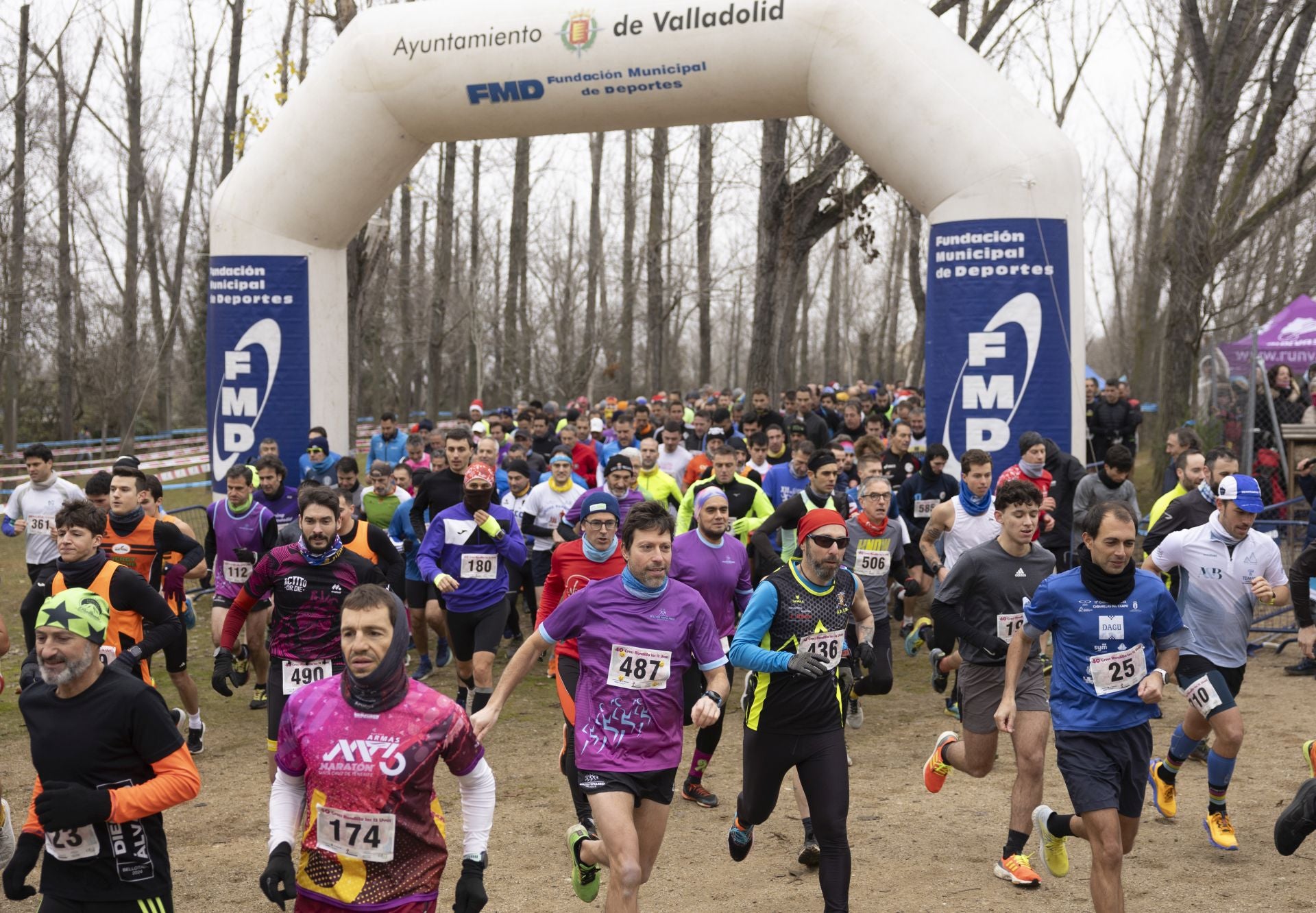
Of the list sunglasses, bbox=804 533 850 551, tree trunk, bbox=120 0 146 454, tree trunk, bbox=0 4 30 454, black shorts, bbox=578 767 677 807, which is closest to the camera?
black shorts, bbox=578 767 677 807

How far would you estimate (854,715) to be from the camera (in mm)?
9586

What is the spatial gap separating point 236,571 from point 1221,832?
22.2 ft

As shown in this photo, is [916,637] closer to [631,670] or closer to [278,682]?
[631,670]

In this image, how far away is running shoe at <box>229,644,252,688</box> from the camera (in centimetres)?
781

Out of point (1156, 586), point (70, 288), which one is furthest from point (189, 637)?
point (70, 288)

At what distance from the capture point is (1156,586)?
5641 millimetres

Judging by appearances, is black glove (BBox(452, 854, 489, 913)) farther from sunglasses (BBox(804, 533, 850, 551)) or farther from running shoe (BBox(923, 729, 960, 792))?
running shoe (BBox(923, 729, 960, 792))

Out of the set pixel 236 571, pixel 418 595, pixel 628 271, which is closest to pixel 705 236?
pixel 628 271

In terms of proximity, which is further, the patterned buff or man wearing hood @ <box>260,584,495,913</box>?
the patterned buff

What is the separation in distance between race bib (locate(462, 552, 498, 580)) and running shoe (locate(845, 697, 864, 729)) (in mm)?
2693

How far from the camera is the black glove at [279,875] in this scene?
369 cm

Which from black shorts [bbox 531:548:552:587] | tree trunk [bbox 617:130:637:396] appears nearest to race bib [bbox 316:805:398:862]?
black shorts [bbox 531:548:552:587]

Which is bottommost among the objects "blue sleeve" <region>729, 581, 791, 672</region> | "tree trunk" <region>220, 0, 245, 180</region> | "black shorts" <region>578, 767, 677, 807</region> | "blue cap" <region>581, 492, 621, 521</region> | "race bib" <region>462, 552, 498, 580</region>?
"black shorts" <region>578, 767, 677, 807</region>

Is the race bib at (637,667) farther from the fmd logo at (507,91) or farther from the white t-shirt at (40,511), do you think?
the fmd logo at (507,91)
